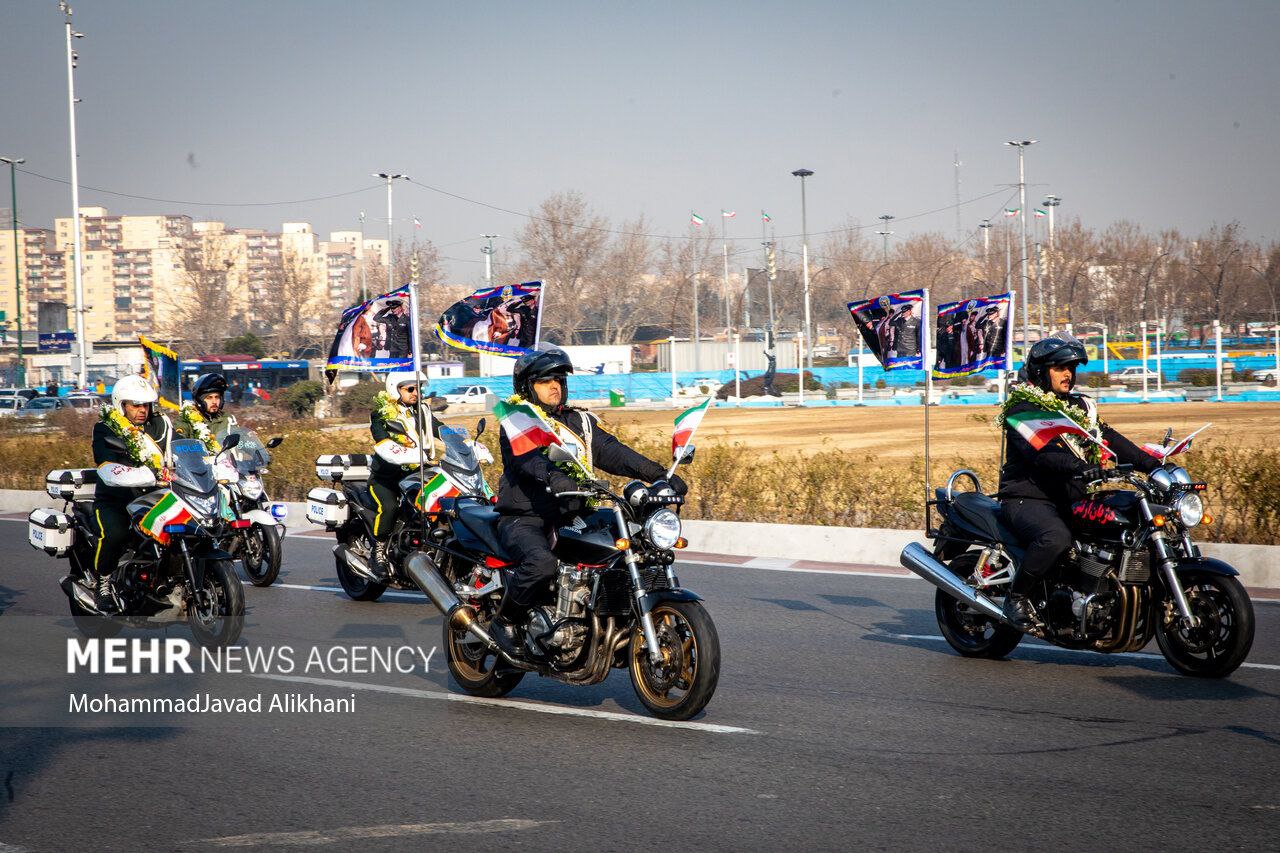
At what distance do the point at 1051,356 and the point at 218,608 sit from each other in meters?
5.54

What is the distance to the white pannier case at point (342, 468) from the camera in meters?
12.6

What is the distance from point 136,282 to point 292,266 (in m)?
100

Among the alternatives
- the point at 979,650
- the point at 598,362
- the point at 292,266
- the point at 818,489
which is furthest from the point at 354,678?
the point at 292,266

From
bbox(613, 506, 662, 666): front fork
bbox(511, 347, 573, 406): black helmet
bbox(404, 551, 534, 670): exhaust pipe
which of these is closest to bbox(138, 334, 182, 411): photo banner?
bbox(404, 551, 534, 670): exhaust pipe

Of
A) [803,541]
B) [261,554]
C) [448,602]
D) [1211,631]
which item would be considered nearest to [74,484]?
[261,554]

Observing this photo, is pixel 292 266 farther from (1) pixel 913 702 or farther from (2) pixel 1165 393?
(1) pixel 913 702

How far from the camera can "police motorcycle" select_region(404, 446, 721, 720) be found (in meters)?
6.30

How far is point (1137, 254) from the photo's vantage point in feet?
350

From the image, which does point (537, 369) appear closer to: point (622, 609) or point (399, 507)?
point (622, 609)

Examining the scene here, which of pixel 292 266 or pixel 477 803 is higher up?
pixel 292 266

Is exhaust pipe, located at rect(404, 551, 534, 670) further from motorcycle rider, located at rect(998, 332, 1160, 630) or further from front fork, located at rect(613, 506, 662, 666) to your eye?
motorcycle rider, located at rect(998, 332, 1160, 630)

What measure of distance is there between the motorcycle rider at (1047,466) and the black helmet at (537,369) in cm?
290

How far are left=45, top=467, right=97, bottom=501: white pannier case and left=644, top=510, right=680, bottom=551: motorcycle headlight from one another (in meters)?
5.16

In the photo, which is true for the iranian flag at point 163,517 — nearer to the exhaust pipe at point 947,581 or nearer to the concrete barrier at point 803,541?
the exhaust pipe at point 947,581
